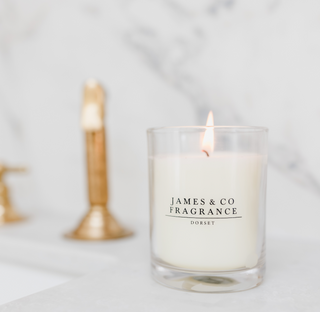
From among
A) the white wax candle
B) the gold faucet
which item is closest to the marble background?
the gold faucet

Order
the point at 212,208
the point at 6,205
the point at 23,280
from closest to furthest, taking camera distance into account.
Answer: the point at 212,208
the point at 23,280
the point at 6,205

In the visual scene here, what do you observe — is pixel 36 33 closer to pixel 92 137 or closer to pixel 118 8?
pixel 118 8

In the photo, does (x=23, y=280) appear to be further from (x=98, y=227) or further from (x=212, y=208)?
(x=212, y=208)

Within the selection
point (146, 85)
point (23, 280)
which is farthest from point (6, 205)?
point (146, 85)

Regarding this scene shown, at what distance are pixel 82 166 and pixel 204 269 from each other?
1.35ft

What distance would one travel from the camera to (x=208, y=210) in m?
0.34

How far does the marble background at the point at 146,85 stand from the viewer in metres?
0.52

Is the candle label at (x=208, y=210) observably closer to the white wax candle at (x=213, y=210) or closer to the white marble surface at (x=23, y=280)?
the white wax candle at (x=213, y=210)

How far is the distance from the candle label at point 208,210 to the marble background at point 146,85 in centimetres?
21

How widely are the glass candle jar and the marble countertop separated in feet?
0.05

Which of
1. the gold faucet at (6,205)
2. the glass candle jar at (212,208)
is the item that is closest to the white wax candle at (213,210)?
the glass candle jar at (212,208)

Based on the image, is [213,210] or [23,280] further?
[23,280]

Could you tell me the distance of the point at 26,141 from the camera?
2.55 ft

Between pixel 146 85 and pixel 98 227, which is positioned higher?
pixel 146 85
